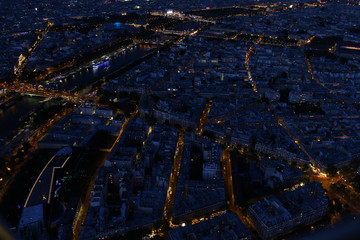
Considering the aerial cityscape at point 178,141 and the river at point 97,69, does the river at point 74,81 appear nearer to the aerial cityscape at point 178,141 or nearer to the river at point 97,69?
the river at point 97,69

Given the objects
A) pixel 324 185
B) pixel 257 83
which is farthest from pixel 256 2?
pixel 324 185

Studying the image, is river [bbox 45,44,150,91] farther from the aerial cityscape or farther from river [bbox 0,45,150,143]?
the aerial cityscape

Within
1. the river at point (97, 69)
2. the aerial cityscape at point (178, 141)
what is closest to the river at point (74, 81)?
the river at point (97, 69)

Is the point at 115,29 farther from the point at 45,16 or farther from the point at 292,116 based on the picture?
the point at 292,116

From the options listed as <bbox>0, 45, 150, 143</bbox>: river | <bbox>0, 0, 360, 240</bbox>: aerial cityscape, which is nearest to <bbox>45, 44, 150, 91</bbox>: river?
<bbox>0, 45, 150, 143</bbox>: river

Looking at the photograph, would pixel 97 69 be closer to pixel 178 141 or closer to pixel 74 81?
pixel 74 81

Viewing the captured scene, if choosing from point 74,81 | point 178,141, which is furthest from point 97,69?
point 178,141

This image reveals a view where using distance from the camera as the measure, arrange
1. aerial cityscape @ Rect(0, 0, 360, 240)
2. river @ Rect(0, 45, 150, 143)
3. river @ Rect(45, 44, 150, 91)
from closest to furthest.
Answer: aerial cityscape @ Rect(0, 0, 360, 240) → river @ Rect(0, 45, 150, 143) → river @ Rect(45, 44, 150, 91)

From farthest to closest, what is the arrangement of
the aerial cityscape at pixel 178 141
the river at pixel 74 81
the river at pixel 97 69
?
the river at pixel 97 69, the river at pixel 74 81, the aerial cityscape at pixel 178 141
